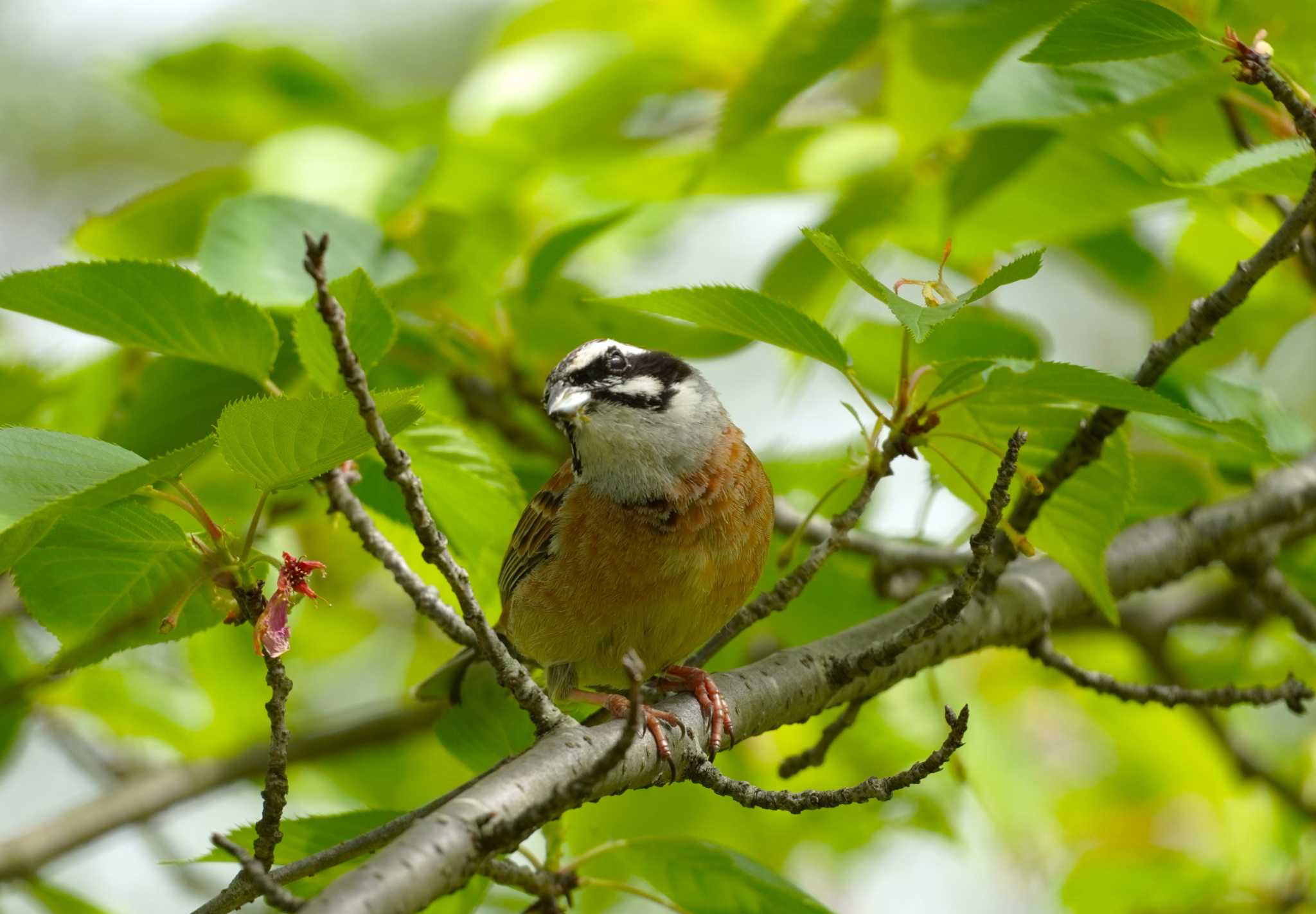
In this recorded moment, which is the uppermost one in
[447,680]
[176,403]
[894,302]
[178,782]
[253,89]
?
[253,89]

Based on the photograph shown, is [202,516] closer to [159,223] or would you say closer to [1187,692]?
[159,223]

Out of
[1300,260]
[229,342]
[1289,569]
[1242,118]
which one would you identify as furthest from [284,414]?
[1289,569]

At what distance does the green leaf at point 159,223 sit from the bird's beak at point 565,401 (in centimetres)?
173

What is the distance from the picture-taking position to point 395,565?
303cm

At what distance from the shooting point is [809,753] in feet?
12.7

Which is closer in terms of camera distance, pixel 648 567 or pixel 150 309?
pixel 150 309

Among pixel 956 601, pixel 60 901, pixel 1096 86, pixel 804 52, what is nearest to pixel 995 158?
pixel 1096 86

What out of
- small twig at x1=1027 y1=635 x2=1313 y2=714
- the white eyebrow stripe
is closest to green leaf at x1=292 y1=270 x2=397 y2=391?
the white eyebrow stripe

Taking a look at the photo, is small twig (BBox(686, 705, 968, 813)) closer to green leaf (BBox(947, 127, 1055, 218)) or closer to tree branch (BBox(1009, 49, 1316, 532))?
tree branch (BBox(1009, 49, 1316, 532))

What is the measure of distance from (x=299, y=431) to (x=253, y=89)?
11.0ft

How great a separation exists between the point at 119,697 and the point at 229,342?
334 cm

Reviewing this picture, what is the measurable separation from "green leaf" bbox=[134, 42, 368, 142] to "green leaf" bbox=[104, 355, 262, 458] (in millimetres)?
2057

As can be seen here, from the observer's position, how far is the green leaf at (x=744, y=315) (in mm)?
2719

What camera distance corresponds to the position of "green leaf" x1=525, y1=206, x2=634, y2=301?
3904 millimetres
